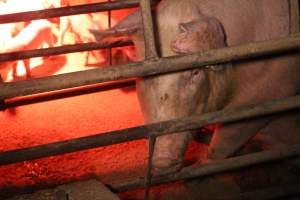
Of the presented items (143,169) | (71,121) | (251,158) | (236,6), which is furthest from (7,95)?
(71,121)

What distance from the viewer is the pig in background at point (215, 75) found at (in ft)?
7.22

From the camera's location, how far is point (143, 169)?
3.53 m

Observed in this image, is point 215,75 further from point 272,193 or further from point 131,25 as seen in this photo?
point 272,193

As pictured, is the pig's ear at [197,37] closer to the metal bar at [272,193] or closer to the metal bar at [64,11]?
the metal bar at [64,11]

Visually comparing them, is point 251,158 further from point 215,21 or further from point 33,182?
point 33,182

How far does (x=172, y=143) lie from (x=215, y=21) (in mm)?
841

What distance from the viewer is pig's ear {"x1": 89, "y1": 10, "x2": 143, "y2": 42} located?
2133 millimetres

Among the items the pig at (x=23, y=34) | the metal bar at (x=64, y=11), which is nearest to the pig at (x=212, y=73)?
the metal bar at (x=64, y=11)

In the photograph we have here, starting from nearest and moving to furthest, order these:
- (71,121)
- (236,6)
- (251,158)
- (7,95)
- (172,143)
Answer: (7,95)
(251,158)
(172,143)
(236,6)
(71,121)

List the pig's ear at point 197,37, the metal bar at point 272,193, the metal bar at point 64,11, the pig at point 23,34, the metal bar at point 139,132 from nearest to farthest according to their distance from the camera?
the metal bar at point 139,132 < the pig's ear at point 197,37 < the metal bar at point 272,193 < the metal bar at point 64,11 < the pig at point 23,34

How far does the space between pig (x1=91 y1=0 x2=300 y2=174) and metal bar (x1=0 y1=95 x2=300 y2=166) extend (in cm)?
45

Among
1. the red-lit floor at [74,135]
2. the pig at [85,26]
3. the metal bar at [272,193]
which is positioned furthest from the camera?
the pig at [85,26]

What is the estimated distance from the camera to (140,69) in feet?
4.66

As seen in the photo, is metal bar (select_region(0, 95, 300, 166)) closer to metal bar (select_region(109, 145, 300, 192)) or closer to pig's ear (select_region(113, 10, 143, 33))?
metal bar (select_region(109, 145, 300, 192))
